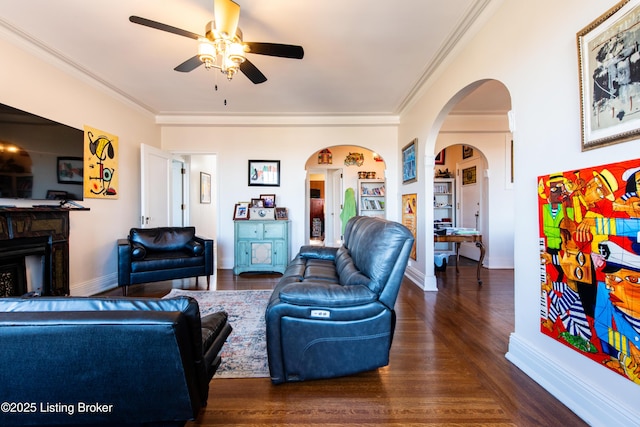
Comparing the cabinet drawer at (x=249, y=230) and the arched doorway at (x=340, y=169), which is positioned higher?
the arched doorway at (x=340, y=169)

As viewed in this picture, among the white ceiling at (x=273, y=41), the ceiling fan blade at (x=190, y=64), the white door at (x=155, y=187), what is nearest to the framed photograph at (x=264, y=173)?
the white ceiling at (x=273, y=41)

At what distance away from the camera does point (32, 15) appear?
94.0 inches

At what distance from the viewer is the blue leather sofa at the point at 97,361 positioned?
2.68 ft

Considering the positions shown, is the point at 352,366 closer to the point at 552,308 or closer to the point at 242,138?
the point at 552,308

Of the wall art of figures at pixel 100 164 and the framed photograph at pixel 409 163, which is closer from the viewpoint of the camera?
the wall art of figures at pixel 100 164

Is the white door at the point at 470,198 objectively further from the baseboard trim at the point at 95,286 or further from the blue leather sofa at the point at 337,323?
the baseboard trim at the point at 95,286

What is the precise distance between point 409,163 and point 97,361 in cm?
425

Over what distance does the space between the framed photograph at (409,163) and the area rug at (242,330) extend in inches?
106

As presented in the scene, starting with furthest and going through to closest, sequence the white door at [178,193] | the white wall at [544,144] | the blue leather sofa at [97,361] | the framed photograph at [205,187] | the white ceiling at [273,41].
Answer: the framed photograph at [205,187] < the white door at [178,193] < the white ceiling at [273,41] < the white wall at [544,144] < the blue leather sofa at [97,361]

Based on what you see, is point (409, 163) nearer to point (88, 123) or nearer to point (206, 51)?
point (206, 51)

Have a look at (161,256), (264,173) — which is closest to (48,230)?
(161,256)

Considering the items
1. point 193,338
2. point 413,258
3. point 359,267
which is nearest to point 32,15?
point 193,338

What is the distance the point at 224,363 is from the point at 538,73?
2868 mm

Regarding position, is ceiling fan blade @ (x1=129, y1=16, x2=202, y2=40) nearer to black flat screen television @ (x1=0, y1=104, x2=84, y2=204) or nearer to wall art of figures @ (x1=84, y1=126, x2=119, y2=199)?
black flat screen television @ (x1=0, y1=104, x2=84, y2=204)
